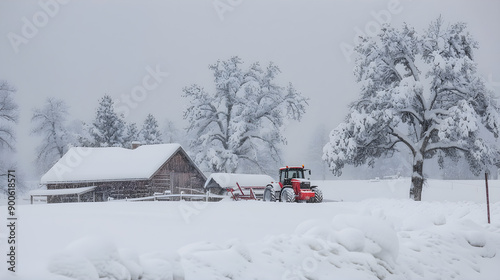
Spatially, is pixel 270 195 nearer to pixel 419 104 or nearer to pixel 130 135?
pixel 419 104

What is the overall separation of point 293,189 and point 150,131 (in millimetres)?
33594

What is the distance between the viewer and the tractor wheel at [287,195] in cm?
2447

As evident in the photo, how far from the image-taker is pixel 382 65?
28.9 m

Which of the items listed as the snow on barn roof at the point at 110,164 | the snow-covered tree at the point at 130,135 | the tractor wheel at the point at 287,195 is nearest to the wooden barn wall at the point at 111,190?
the snow on barn roof at the point at 110,164

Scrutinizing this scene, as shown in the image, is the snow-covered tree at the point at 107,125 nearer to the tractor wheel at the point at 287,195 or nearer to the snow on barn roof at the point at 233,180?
the snow on barn roof at the point at 233,180

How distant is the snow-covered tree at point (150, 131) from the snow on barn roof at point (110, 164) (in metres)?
18.2

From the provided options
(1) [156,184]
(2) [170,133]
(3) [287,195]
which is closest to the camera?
(3) [287,195]

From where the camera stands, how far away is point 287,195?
2478 cm

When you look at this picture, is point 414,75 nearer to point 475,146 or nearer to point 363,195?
point 475,146

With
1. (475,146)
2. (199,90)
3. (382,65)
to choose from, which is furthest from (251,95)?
(475,146)

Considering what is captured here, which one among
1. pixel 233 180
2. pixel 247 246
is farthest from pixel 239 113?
pixel 247 246

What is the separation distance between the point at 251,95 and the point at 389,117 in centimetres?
1764

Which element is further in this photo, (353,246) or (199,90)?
(199,90)

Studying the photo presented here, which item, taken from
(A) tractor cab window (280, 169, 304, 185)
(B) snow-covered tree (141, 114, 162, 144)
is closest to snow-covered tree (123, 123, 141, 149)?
(B) snow-covered tree (141, 114, 162, 144)
